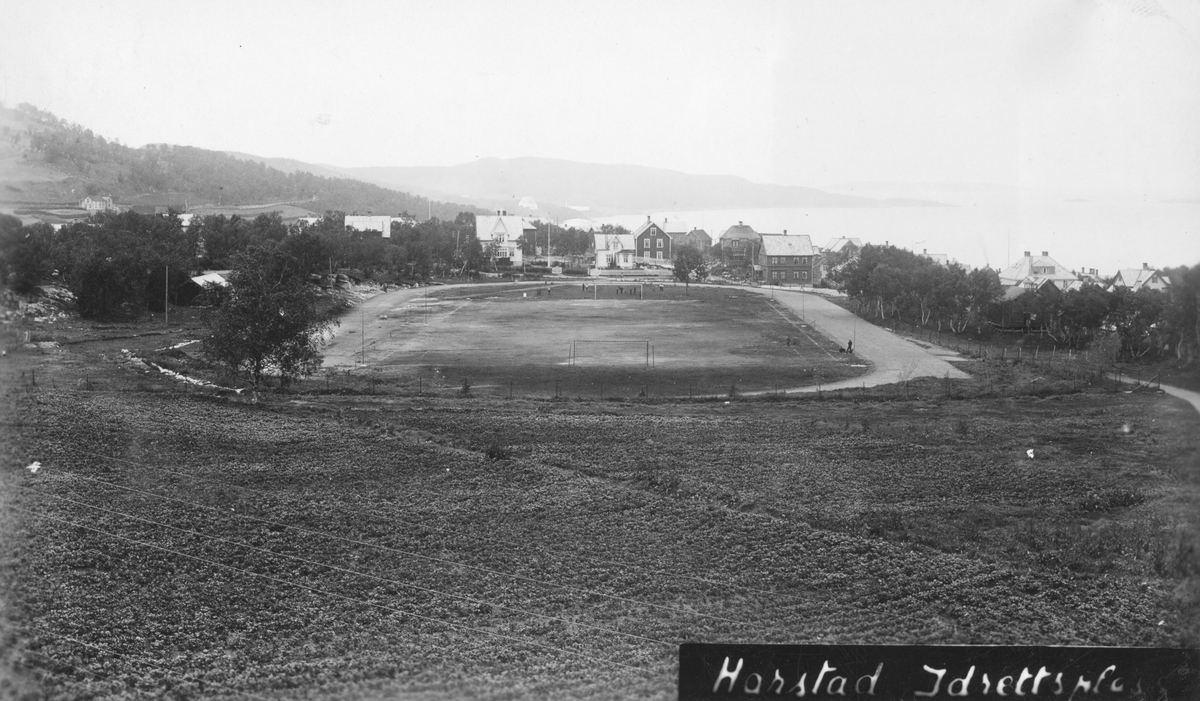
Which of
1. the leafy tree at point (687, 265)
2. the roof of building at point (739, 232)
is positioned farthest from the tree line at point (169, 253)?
the roof of building at point (739, 232)

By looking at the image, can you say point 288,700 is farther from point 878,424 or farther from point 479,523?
point 878,424

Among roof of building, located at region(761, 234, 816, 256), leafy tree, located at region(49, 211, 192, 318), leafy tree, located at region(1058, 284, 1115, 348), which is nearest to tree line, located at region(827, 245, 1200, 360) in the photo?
leafy tree, located at region(1058, 284, 1115, 348)

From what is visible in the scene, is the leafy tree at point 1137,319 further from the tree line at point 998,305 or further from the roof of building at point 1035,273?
the roof of building at point 1035,273

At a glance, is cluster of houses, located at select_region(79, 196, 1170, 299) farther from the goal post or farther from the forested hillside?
the goal post

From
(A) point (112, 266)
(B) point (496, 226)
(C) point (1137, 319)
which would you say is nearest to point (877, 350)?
→ (C) point (1137, 319)

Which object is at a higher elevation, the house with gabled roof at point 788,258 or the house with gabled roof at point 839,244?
the house with gabled roof at point 839,244
